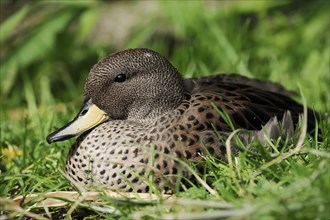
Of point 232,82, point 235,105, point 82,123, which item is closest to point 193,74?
point 232,82

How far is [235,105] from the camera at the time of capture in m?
3.58

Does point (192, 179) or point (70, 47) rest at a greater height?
point (70, 47)

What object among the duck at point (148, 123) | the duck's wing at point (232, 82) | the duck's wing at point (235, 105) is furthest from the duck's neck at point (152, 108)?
the duck's wing at point (232, 82)

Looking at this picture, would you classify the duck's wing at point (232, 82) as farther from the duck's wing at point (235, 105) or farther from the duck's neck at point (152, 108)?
the duck's neck at point (152, 108)

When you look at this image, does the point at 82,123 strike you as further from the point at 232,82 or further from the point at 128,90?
the point at 232,82

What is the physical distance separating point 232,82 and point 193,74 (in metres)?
0.65

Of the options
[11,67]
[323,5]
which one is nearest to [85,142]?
[11,67]

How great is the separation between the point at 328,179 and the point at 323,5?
12.2 ft

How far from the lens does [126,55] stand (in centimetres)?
359

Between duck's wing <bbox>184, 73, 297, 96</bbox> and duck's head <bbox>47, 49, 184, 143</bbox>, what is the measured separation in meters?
0.28

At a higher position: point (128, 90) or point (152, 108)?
point (128, 90)

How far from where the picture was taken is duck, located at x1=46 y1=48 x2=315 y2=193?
3268 millimetres

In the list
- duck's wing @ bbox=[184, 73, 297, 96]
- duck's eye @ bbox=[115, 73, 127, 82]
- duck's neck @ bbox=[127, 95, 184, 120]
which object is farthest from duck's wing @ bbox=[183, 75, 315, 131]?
duck's eye @ bbox=[115, 73, 127, 82]

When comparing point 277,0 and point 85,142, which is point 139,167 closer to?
point 85,142
